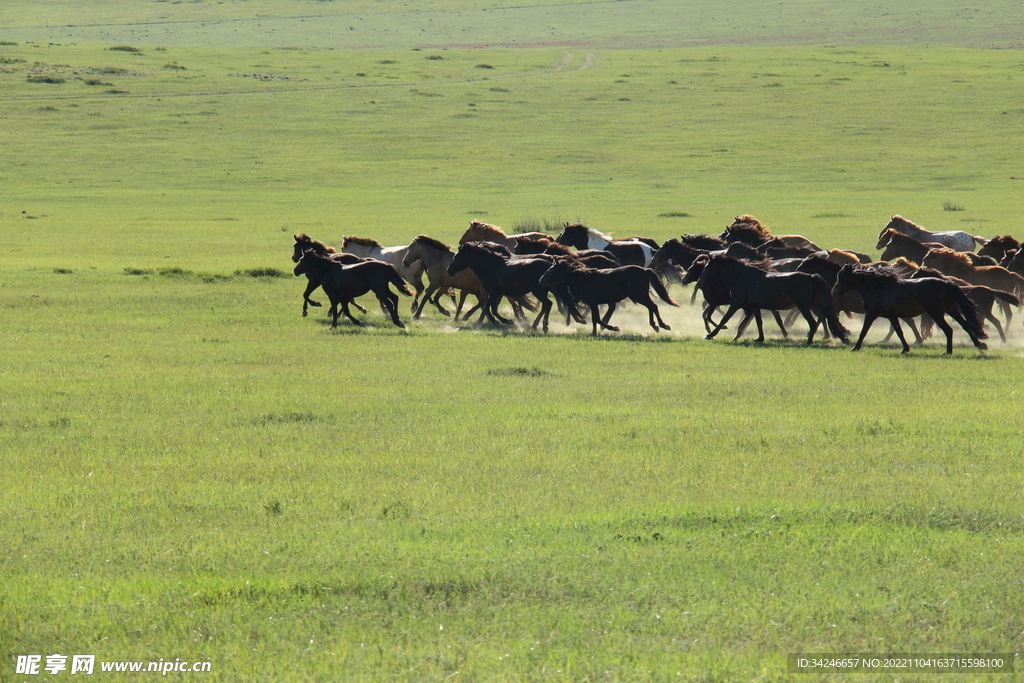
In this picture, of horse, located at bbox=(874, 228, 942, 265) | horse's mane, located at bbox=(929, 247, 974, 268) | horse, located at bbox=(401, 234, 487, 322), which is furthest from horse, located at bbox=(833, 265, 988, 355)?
horse, located at bbox=(401, 234, 487, 322)

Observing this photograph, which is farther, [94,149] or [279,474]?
[94,149]

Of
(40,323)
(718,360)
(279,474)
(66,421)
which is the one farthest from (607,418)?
(40,323)

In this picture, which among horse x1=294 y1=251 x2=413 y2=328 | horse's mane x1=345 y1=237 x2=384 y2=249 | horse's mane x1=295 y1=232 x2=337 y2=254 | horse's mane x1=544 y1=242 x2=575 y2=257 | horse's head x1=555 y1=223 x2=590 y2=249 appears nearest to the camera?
horse x1=294 y1=251 x2=413 y2=328

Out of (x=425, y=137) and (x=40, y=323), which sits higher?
(x=425, y=137)

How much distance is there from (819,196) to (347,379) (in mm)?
34058

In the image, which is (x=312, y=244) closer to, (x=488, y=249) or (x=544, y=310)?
(x=488, y=249)

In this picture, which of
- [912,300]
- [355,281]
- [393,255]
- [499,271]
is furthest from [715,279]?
[393,255]

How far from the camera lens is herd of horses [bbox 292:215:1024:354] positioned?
1616 cm

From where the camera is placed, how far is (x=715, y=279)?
17750mm

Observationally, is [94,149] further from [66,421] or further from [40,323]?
[66,421]

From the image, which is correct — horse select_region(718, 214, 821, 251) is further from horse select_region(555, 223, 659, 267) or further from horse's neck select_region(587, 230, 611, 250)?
horse's neck select_region(587, 230, 611, 250)

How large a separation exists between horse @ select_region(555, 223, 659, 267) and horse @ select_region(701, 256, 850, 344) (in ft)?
16.8

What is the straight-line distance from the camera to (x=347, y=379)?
43.9ft

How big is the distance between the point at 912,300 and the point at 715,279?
3.18 meters
